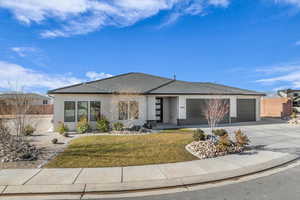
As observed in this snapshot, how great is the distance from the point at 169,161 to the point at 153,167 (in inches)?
32.4

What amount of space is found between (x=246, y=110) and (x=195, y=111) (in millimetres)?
5958

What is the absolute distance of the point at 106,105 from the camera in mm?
14055

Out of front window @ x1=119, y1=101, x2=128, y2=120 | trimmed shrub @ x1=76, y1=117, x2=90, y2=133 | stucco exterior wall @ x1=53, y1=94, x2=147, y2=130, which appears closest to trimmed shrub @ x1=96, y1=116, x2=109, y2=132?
trimmed shrub @ x1=76, y1=117, x2=90, y2=133

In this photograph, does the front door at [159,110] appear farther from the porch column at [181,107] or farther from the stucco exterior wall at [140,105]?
the porch column at [181,107]

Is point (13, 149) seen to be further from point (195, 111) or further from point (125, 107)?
point (195, 111)

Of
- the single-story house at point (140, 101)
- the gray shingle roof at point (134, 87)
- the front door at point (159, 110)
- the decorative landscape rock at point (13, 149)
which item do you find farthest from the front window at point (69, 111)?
the front door at point (159, 110)

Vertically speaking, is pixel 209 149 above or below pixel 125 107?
below

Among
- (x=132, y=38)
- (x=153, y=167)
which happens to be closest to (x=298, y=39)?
(x=132, y=38)

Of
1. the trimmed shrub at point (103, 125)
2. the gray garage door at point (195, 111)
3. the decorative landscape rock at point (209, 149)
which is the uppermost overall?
the gray garage door at point (195, 111)

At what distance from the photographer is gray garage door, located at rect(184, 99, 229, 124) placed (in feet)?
52.0

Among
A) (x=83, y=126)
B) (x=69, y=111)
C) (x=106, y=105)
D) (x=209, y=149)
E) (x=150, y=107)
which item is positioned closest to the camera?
(x=209, y=149)

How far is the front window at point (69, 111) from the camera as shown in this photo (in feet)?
43.5

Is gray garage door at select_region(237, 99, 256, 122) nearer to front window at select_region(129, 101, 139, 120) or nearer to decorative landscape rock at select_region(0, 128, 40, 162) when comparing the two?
front window at select_region(129, 101, 139, 120)

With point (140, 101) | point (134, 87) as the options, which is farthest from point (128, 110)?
point (134, 87)
